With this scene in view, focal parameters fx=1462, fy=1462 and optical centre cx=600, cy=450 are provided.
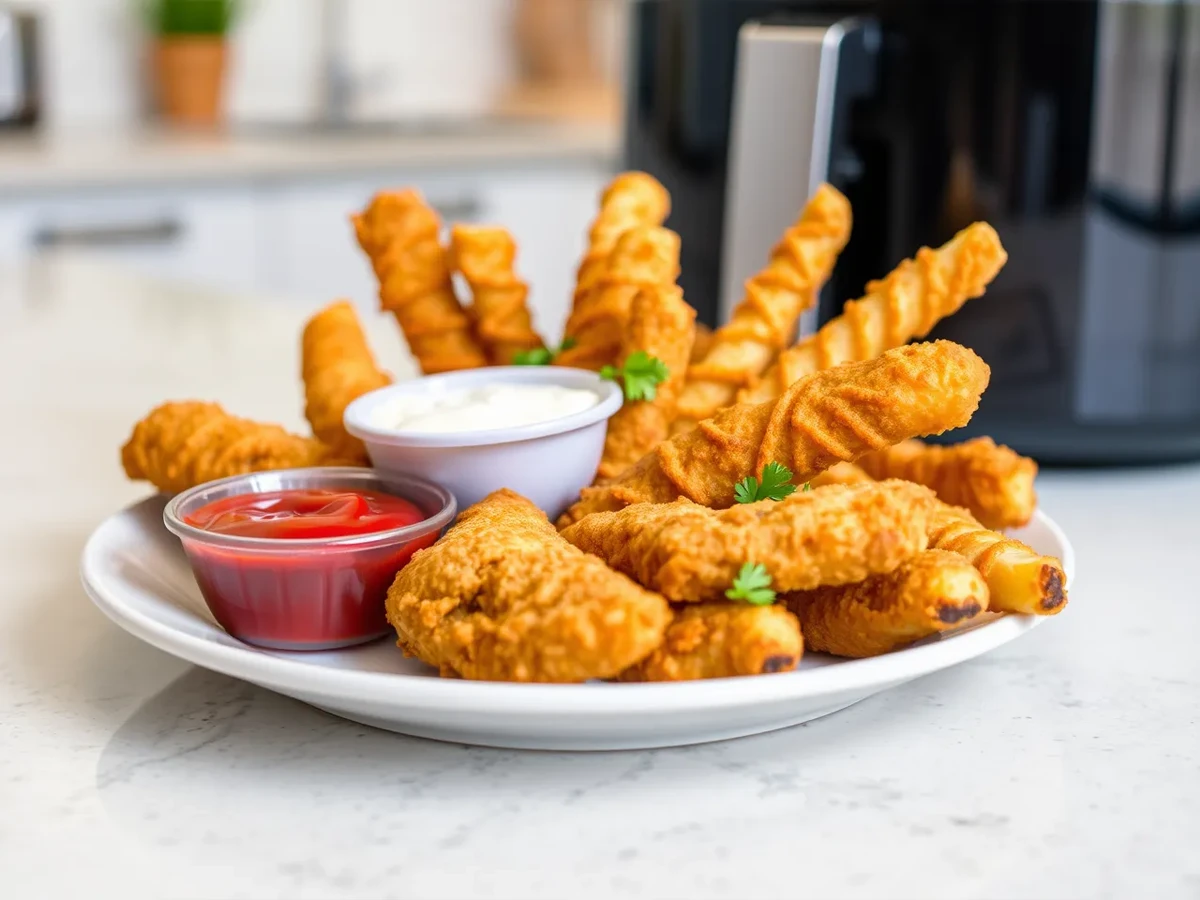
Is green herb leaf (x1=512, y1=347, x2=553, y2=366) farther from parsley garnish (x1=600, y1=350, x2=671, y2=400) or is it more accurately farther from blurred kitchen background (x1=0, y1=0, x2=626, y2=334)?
blurred kitchen background (x1=0, y1=0, x2=626, y2=334)

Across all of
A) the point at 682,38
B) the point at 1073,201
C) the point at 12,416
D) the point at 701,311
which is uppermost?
the point at 682,38

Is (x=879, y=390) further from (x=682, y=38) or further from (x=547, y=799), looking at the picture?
(x=682, y=38)

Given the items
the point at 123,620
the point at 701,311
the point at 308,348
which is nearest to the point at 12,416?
the point at 308,348

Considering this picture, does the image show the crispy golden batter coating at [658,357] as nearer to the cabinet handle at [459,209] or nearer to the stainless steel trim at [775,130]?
the stainless steel trim at [775,130]

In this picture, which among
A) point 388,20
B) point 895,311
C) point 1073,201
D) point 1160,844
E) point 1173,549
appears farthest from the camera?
point 388,20

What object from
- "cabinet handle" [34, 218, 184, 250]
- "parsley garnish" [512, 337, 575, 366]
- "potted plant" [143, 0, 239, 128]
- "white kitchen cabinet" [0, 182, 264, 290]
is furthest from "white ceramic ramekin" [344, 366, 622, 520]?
"potted plant" [143, 0, 239, 128]

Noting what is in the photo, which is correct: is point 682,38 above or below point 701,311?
above
